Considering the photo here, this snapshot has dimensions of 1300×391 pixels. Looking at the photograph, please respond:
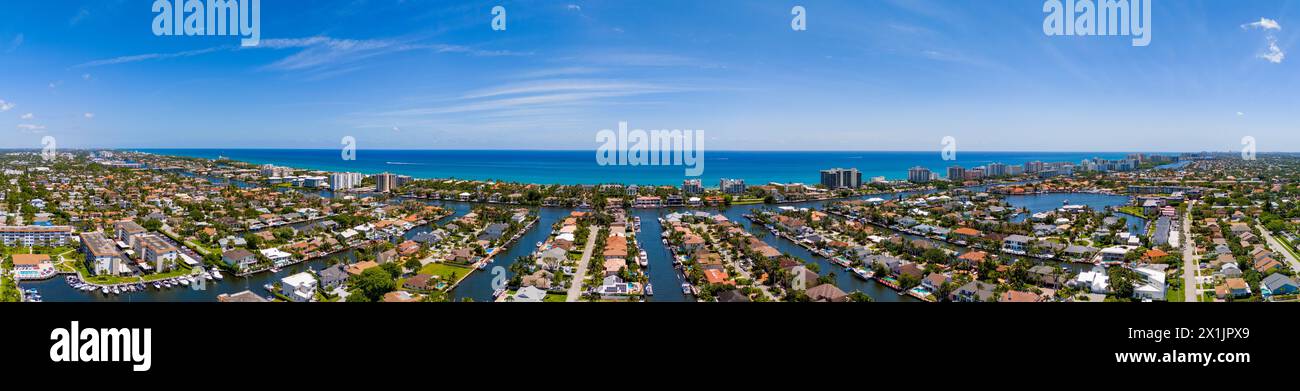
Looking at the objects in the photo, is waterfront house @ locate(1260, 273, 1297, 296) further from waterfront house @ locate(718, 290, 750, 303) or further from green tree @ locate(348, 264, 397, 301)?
green tree @ locate(348, 264, 397, 301)

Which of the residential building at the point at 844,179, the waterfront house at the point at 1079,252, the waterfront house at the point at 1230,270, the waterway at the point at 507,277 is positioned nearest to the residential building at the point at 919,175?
the residential building at the point at 844,179

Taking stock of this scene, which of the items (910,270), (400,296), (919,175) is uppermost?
(919,175)

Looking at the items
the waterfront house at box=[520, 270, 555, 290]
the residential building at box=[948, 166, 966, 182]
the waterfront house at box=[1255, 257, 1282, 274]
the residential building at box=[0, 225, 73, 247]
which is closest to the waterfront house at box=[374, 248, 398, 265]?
the waterfront house at box=[520, 270, 555, 290]

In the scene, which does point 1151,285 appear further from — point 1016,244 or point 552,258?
point 552,258

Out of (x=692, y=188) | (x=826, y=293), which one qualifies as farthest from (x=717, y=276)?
(x=692, y=188)
